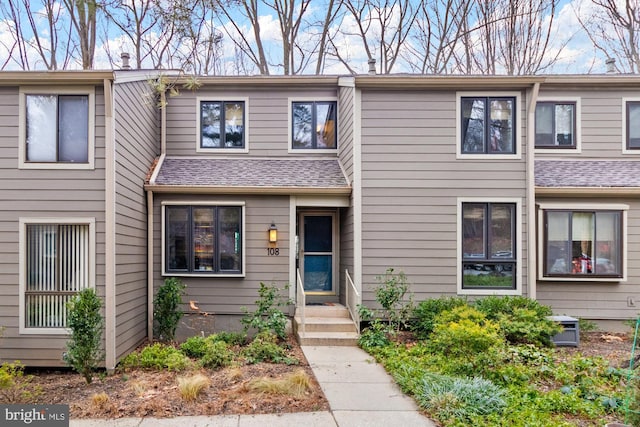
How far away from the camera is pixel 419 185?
7.60 metres

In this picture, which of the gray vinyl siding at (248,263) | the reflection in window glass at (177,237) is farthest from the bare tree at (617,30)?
the reflection in window glass at (177,237)

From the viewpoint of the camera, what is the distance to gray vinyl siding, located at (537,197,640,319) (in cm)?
789

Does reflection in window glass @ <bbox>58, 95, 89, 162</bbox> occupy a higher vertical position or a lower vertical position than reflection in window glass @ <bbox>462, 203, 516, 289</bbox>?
higher

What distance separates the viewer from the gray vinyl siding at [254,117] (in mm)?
A: 8719

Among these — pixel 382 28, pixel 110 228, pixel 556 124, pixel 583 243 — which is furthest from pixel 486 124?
pixel 382 28

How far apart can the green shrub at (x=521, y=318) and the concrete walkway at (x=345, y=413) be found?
8.03 ft

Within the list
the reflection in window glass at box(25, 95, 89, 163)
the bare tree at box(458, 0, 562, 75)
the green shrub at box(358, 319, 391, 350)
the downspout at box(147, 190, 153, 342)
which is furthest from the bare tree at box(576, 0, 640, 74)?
the reflection in window glass at box(25, 95, 89, 163)

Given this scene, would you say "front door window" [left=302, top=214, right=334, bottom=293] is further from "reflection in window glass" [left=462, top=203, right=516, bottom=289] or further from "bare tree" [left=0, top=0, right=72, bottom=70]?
"bare tree" [left=0, top=0, right=72, bottom=70]

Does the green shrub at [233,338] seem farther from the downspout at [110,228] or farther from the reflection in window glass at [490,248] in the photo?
the reflection in window glass at [490,248]

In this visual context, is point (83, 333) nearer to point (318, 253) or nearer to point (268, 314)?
point (268, 314)

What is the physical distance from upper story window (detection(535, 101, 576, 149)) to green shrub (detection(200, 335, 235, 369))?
24.6ft

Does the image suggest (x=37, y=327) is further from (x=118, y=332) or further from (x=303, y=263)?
(x=303, y=263)

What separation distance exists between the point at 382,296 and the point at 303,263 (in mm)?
2206

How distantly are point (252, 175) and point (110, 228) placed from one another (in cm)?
283
